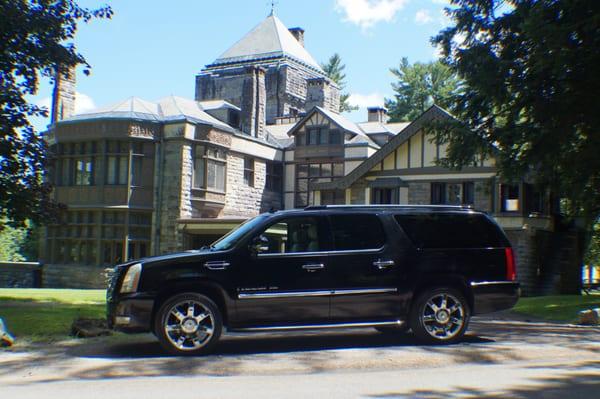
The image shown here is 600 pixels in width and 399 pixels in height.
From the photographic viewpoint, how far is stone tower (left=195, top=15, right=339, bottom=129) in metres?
51.8

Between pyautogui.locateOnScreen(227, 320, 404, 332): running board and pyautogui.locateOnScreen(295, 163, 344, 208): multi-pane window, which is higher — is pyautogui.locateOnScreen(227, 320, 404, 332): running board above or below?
below

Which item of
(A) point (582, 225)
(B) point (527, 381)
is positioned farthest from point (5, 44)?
(A) point (582, 225)

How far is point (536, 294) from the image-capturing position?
95.9 feet

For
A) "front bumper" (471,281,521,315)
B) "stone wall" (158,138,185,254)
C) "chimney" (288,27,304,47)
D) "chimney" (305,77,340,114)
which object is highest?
"chimney" (288,27,304,47)

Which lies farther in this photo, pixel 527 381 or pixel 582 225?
pixel 582 225

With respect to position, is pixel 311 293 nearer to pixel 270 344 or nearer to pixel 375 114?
pixel 270 344

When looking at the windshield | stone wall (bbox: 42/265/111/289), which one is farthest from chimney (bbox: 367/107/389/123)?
the windshield

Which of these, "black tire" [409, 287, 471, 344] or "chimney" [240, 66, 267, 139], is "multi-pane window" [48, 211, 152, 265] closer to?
"chimney" [240, 66, 267, 139]

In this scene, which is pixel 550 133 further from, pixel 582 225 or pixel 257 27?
pixel 257 27

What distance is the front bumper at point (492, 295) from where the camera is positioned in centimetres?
961

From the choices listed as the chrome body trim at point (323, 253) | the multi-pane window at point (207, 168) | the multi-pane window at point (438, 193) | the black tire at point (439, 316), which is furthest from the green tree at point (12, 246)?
the black tire at point (439, 316)

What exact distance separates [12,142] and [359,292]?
470 inches

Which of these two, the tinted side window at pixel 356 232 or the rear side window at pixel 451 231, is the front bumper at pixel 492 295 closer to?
the rear side window at pixel 451 231

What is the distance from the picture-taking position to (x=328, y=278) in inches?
357
